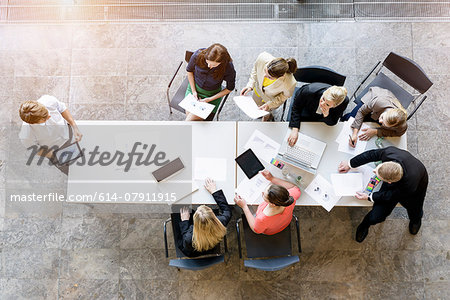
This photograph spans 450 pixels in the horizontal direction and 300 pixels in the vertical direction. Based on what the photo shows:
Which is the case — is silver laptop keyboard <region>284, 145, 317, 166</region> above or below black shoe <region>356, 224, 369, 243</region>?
above

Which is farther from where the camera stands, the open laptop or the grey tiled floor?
the grey tiled floor

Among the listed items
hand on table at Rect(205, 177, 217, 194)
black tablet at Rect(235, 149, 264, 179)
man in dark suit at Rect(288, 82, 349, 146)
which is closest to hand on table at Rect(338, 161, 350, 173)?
man in dark suit at Rect(288, 82, 349, 146)

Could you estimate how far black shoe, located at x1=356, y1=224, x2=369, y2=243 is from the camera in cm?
403

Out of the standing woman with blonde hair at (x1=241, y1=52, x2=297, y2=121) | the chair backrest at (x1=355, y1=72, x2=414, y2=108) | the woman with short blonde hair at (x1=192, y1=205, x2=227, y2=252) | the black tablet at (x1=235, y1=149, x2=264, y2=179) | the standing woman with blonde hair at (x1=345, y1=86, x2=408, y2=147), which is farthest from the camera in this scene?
the chair backrest at (x1=355, y1=72, x2=414, y2=108)

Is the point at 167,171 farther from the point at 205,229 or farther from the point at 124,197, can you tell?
the point at 205,229

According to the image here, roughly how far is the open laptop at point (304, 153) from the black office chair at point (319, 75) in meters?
0.65

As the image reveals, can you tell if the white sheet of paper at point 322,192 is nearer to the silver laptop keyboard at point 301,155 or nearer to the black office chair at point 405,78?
the silver laptop keyboard at point 301,155

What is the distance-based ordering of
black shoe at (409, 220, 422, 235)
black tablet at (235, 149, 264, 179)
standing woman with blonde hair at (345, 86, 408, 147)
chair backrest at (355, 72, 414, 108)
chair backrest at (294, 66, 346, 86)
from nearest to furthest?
standing woman with blonde hair at (345, 86, 408, 147) < black tablet at (235, 149, 264, 179) < chair backrest at (294, 66, 346, 86) < chair backrest at (355, 72, 414, 108) < black shoe at (409, 220, 422, 235)

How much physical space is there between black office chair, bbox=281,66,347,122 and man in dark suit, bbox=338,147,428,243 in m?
0.82

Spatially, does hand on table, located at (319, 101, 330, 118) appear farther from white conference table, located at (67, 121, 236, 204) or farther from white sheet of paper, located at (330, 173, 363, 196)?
white conference table, located at (67, 121, 236, 204)

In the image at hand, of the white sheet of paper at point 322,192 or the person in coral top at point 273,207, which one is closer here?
the person in coral top at point 273,207

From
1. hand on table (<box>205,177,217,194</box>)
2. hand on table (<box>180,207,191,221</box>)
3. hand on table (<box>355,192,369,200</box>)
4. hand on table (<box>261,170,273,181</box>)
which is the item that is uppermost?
hand on table (<box>261,170,273,181</box>)

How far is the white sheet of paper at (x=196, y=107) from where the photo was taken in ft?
12.2

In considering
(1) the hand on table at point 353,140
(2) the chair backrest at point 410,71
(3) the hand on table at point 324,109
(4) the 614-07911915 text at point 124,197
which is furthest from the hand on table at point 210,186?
(2) the chair backrest at point 410,71
